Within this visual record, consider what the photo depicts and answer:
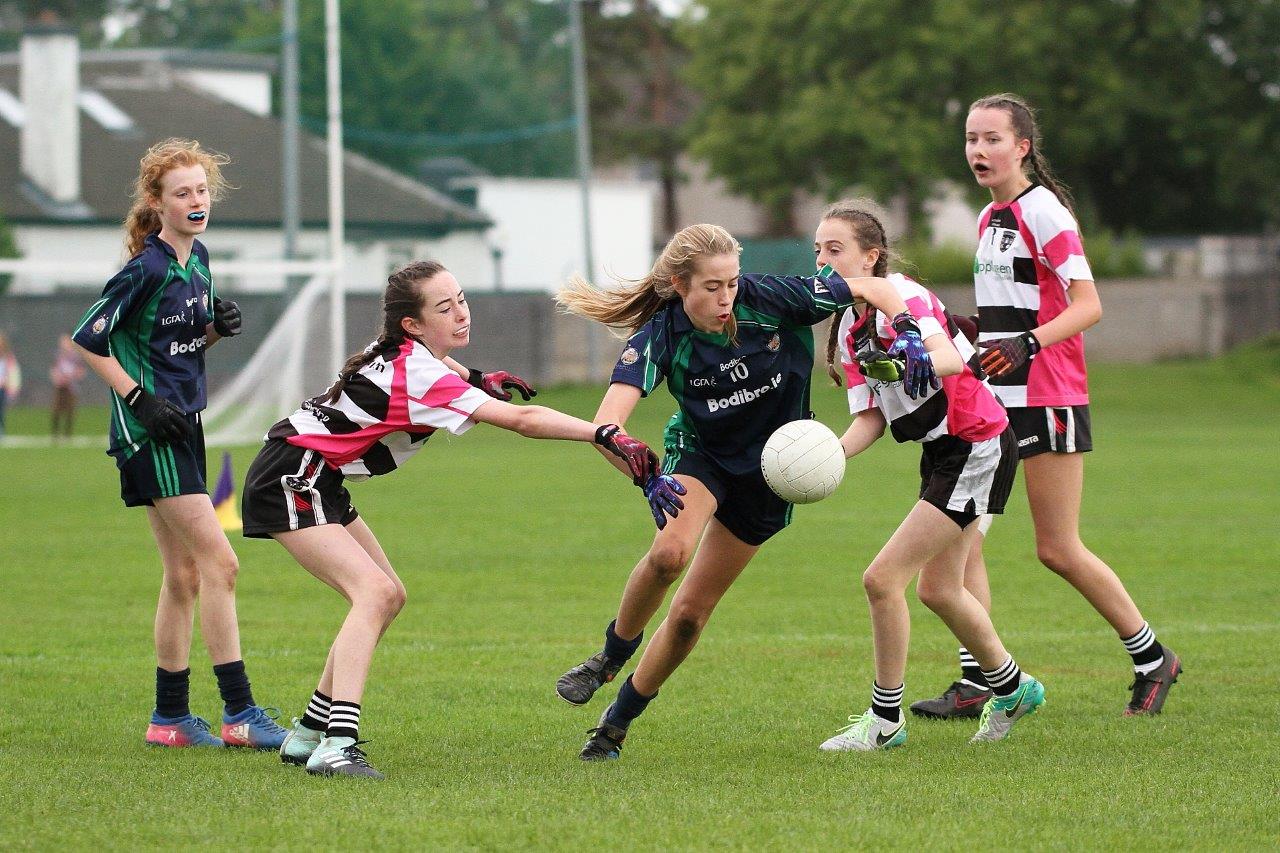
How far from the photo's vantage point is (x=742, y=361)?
5797 millimetres

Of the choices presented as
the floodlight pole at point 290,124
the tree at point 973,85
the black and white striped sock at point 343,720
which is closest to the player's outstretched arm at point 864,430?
the black and white striped sock at point 343,720

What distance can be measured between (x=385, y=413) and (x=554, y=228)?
3530 centimetres

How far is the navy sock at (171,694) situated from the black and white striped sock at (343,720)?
0.94 m

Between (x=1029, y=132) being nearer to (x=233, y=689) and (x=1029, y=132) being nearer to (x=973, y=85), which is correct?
(x=233, y=689)

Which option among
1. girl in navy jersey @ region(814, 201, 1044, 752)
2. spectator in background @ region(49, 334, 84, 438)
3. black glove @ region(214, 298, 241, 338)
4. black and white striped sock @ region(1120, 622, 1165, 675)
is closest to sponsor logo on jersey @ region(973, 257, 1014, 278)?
girl in navy jersey @ region(814, 201, 1044, 752)

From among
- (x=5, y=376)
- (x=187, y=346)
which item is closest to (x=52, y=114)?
(x=5, y=376)

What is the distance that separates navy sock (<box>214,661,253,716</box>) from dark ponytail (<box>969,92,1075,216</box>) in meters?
3.57

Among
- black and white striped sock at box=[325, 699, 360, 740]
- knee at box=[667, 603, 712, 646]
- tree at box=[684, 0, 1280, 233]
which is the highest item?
tree at box=[684, 0, 1280, 233]

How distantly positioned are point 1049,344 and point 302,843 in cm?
336

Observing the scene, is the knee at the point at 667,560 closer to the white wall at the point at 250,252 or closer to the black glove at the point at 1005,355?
the black glove at the point at 1005,355

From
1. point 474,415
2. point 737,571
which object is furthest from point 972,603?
point 474,415

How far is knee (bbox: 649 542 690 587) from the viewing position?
5676 mm

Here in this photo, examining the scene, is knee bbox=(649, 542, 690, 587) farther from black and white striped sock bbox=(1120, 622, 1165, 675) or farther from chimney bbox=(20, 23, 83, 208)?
chimney bbox=(20, 23, 83, 208)

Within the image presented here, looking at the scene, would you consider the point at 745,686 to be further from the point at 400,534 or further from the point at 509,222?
the point at 509,222
